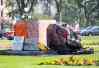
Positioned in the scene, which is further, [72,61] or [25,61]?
[25,61]

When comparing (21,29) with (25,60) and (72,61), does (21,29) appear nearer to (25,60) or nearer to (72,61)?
(25,60)

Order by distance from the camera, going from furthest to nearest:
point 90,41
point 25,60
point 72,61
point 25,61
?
point 90,41
point 25,60
point 25,61
point 72,61

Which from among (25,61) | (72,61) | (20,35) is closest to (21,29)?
(20,35)

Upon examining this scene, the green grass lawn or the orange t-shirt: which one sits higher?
the orange t-shirt

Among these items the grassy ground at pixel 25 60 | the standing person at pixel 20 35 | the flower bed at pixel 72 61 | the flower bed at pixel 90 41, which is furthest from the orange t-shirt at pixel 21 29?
the flower bed at pixel 72 61

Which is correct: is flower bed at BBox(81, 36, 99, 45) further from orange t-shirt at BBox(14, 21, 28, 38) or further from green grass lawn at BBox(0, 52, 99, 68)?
orange t-shirt at BBox(14, 21, 28, 38)

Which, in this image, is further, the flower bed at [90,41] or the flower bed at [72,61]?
the flower bed at [90,41]

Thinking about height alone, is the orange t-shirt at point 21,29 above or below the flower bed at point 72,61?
above

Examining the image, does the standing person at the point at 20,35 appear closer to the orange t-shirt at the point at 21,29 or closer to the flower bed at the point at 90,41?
the orange t-shirt at the point at 21,29

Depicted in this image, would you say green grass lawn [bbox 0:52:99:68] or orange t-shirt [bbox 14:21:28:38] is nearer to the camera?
green grass lawn [bbox 0:52:99:68]

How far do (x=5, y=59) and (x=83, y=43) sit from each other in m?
3.77

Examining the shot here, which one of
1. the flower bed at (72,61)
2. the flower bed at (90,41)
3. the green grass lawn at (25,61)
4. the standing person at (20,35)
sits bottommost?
the green grass lawn at (25,61)

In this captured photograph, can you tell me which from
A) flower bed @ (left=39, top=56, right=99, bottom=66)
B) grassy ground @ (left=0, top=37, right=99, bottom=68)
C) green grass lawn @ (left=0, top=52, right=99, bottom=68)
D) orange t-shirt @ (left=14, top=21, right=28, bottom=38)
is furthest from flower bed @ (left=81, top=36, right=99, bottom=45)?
flower bed @ (left=39, top=56, right=99, bottom=66)

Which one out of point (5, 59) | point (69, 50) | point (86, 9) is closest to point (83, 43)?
point (69, 50)
